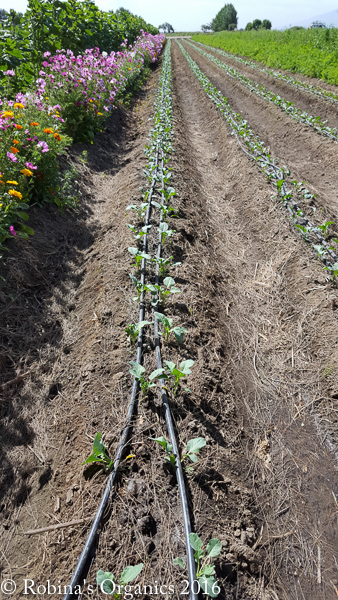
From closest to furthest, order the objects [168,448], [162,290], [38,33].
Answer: [168,448] < [162,290] < [38,33]

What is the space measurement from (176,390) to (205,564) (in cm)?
102

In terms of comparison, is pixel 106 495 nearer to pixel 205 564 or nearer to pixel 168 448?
pixel 168 448

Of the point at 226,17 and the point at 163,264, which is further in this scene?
the point at 226,17

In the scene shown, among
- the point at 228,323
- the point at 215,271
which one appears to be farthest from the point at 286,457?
the point at 215,271

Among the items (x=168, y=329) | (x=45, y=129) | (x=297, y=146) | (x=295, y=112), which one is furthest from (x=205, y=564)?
(x=295, y=112)

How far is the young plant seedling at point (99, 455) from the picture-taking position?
178 centimetres

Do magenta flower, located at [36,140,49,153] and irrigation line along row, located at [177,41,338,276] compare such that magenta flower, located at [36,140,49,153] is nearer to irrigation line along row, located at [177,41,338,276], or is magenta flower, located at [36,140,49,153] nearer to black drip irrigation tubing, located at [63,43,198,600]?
black drip irrigation tubing, located at [63,43,198,600]

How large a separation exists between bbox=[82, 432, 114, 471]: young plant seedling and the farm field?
1 cm

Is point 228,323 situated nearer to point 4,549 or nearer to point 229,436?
point 229,436

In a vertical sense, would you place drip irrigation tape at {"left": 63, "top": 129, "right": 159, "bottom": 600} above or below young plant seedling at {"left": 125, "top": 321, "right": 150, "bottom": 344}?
below

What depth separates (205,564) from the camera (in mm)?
1570

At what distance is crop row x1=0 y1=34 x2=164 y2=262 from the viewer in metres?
3.42

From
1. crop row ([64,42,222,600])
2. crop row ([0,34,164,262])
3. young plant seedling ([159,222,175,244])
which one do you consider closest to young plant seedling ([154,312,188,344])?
crop row ([64,42,222,600])

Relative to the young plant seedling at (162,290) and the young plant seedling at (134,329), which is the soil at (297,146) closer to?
the young plant seedling at (162,290)
